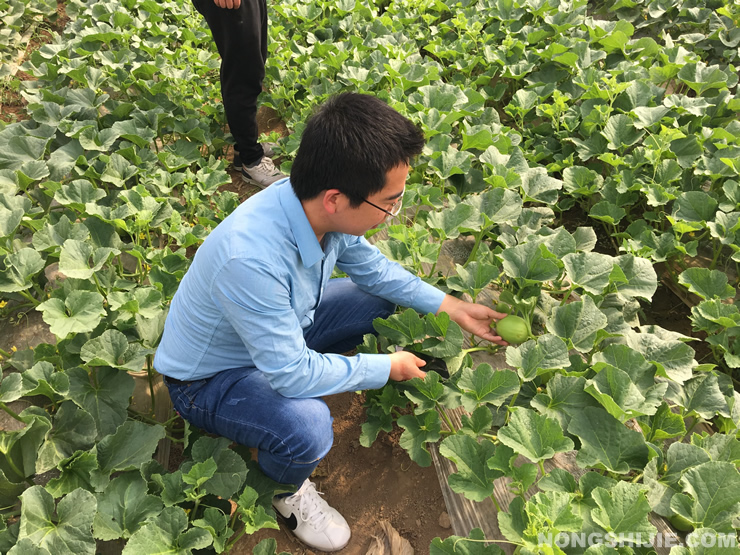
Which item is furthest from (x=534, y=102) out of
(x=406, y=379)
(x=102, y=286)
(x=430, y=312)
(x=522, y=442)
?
(x=102, y=286)

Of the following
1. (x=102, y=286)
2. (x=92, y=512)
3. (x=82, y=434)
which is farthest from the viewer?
(x=102, y=286)

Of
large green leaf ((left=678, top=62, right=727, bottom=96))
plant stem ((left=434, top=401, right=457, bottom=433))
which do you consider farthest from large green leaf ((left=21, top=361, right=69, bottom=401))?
large green leaf ((left=678, top=62, right=727, bottom=96))

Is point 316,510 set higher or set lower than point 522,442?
lower

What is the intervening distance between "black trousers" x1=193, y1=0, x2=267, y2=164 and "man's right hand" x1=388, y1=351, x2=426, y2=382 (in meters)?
2.36

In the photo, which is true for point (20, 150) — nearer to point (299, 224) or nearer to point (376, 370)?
point (299, 224)

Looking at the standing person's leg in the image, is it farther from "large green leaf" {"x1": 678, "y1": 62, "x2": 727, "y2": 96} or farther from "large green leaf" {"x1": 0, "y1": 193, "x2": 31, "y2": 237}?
"large green leaf" {"x1": 678, "y1": 62, "x2": 727, "y2": 96}

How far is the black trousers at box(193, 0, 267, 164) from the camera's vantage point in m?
3.38

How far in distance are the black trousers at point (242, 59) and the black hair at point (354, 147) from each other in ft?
6.46

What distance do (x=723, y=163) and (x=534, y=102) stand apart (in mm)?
1185

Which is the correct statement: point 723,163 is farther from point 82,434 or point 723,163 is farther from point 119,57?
point 119,57

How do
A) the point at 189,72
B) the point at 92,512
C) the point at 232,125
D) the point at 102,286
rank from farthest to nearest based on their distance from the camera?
the point at 189,72 → the point at 232,125 → the point at 102,286 → the point at 92,512

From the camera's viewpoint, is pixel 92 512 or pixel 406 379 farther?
pixel 406 379

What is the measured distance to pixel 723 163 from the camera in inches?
114

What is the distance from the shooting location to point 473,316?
242 centimetres
